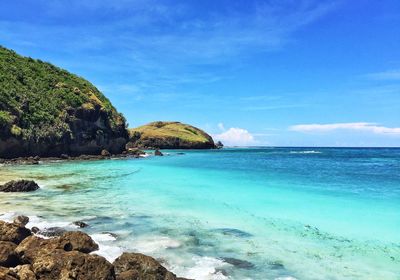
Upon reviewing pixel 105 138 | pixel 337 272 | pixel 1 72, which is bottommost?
pixel 337 272

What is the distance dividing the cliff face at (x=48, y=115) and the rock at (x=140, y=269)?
2382 inches

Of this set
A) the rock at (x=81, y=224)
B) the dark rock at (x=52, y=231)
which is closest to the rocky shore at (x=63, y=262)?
the dark rock at (x=52, y=231)

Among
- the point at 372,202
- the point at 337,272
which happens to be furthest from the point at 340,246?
the point at 372,202

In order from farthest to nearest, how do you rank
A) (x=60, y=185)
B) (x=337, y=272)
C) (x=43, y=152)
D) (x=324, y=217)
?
(x=43, y=152) < (x=60, y=185) < (x=324, y=217) < (x=337, y=272)

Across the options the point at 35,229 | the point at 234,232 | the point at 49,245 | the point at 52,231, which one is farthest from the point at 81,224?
the point at 234,232

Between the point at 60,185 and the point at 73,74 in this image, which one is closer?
the point at 60,185

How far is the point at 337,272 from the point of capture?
1297 centimetres

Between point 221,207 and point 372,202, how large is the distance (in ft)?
37.4

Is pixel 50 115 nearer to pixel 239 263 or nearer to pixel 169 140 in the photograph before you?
pixel 239 263

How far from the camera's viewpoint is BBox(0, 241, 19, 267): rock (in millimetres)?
11562

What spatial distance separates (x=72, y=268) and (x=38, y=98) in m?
77.6

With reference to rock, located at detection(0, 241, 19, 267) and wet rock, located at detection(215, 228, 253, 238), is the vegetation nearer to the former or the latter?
wet rock, located at detection(215, 228, 253, 238)

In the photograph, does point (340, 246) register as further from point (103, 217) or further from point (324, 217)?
point (103, 217)

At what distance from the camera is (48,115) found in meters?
77.1
